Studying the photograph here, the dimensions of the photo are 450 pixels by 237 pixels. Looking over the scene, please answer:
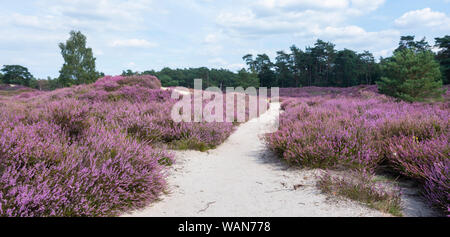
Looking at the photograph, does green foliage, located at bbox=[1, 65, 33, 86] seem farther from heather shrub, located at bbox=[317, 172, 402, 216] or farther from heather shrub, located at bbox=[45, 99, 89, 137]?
heather shrub, located at bbox=[317, 172, 402, 216]

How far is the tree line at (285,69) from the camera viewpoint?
39.8m

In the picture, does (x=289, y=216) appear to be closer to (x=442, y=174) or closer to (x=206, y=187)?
(x=206, y=187)

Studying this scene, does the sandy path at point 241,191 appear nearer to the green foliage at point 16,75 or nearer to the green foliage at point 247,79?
the green foliage at point 247,79

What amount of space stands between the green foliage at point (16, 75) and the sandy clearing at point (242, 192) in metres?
92.3

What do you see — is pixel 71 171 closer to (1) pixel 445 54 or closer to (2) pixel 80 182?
(2) pixel 80 182

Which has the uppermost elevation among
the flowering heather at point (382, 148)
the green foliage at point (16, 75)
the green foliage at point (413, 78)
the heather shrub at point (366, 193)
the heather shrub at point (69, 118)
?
the green foliage at point (16, 75)

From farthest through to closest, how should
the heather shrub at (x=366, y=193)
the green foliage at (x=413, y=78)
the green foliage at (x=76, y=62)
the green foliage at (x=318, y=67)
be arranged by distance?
the green foliage at (x=318, y=67)
the green foliage at (x=76, y=62)
the green foliage at (x=413, y=78)
the heather shrub at (x=366, y=193)

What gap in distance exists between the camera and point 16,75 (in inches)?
3068

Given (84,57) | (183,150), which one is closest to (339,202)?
(183,150)

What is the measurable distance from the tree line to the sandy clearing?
3999 cm

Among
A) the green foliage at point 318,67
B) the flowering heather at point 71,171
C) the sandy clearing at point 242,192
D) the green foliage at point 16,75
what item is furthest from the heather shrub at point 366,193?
the green foliage at point 16,75

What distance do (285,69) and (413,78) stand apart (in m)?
54.3

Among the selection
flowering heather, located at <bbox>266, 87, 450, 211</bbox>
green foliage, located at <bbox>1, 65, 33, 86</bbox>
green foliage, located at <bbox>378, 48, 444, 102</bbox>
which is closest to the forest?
green foliage, located at <bbox>1, 65, 33, 86</bbox>

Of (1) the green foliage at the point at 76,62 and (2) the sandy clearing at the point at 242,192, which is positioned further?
(1) the green foliage at the point at 76,62
